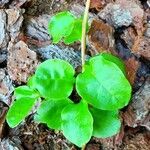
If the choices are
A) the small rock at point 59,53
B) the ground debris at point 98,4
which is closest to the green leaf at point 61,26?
the small rock at point 59,53

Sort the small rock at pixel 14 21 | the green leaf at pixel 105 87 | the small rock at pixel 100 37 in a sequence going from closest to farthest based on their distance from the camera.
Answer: the green leaf at pixel 105 87 < the small rock at pixel 100 37 < the small rock at pixel 14 21

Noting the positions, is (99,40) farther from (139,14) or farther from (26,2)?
(26,2)

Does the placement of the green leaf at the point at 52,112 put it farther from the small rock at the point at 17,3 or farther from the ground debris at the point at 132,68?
the small rock at the point at 17,3

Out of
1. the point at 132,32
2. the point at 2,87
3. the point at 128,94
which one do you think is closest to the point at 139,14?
the point at 132,32

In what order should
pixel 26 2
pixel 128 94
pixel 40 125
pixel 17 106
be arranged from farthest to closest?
pixel 26 2 < pixel 40 125 < pixel 17 106 < pixel 128 94

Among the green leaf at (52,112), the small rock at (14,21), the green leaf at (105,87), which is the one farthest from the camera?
the small rock at (14,21)

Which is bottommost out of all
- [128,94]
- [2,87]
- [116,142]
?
[116,142]

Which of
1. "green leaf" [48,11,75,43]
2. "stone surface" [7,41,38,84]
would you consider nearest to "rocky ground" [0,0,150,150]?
"stone surface" [7,41,38,84]
